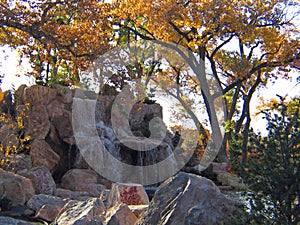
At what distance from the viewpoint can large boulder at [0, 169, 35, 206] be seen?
7211mm

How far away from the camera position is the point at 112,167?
12.4 meters

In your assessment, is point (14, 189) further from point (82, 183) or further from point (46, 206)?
point (82, 183)

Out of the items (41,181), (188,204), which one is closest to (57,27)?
(41,181)

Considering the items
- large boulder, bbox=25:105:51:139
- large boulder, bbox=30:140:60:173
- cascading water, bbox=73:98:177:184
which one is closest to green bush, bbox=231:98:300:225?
large boulder, bbox=30:140:60:173

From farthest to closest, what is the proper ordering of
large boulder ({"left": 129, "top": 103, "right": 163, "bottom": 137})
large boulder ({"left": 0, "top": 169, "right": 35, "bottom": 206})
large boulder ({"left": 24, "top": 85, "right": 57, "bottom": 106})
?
1. large boulder ({"left": 129, "top": 103, "right": 163, "bottom": 137})
2. large boulder ({"left": 24, "top": 85, "right": 57, "bottom": 106})
3. large boulder ({"left": 0, "top": 169, "right": 35, "bottom": 206})

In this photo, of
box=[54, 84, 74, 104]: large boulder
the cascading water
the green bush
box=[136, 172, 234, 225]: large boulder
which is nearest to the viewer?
the green bush

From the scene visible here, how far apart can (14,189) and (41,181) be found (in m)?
1.21

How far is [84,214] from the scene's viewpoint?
481cm

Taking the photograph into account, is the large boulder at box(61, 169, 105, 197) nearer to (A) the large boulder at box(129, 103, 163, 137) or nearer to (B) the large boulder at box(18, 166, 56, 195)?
(B) the large boulder at box(18, 166, 56, 195)

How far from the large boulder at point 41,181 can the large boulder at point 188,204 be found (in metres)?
4.88

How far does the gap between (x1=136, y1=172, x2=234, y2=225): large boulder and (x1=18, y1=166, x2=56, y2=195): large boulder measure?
4.88m

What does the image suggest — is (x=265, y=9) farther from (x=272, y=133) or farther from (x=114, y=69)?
(x=272, y=133)

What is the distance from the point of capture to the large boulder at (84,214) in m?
4.63

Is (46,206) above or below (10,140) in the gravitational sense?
below
